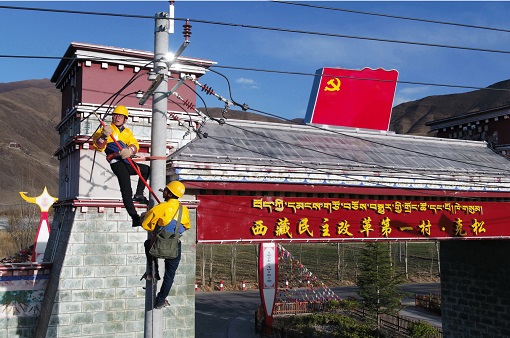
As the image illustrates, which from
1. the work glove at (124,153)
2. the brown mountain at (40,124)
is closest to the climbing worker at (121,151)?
the work glove at (124,153)

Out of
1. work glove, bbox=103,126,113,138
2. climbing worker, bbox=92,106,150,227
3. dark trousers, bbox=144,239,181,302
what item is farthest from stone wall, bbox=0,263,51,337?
dark trousers, bbox=144,239,181,302

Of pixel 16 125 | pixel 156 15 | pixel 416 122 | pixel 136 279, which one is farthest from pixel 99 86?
pixel 416 122

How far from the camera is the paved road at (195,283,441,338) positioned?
24.2 meters

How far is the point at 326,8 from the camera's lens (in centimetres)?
827

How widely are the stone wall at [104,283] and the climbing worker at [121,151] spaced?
3.71 metres

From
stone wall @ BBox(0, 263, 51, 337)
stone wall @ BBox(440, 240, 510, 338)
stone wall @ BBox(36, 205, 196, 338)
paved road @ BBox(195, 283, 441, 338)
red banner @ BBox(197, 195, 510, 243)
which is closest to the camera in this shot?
stone wall @ BBox(36, 205, 196, 338)

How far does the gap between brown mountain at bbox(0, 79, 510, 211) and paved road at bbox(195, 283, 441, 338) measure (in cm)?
4645

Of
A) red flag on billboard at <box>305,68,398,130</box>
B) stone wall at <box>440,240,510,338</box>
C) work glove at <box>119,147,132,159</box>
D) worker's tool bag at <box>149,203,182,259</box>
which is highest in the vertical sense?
red flag on billboard at <box>305,68,398,130</box>

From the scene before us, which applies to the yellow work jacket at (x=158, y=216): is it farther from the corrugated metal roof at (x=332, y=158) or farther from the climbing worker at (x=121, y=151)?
the corrugated metal roof at (x=332, y=158)

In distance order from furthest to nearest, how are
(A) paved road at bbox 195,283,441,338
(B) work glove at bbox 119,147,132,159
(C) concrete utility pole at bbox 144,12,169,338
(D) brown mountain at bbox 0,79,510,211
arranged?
1. (D) brown mountain at bbox 0,79,510,211
2. (A) paved road at bbox 195,283,441,338
3. (B) work glove at bbox 119,147,132,159
4. (C) concrete utility pole at bbox 144,12,169,338

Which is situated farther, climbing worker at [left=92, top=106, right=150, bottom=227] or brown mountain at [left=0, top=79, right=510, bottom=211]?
brown mountain at [left=0, top=79, right=510, bottom=211]

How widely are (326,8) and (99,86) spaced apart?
5357 millimetres

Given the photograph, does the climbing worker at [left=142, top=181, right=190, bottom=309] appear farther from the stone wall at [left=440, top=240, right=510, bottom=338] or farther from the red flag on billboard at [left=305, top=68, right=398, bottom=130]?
the stone wall at [left=440, top=240, right=510, bottom=338]

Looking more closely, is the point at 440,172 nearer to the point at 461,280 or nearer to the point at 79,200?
the point at 461,280
